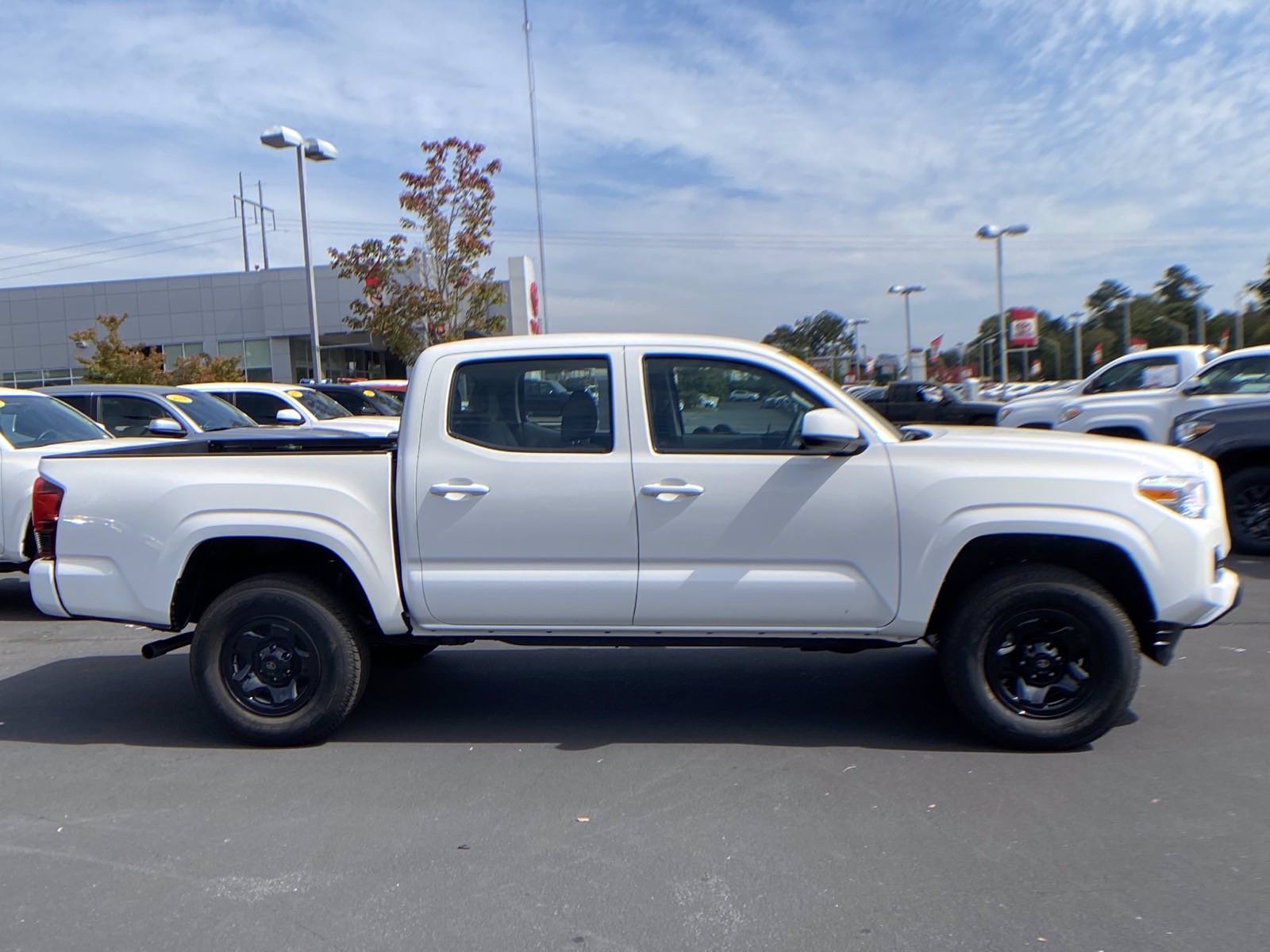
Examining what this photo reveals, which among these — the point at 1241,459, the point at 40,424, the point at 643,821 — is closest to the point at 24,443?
the point at 40,424

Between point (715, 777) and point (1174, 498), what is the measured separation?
2.36 metres

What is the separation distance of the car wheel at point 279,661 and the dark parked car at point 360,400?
46.2ft

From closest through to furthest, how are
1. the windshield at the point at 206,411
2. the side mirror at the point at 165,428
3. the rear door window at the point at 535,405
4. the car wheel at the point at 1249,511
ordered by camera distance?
the rear door window at the point at 535,405 < the car wheel at the point at 1249,511 < the side mirror at the point at 165,428 < the windshield at the point at 206,411

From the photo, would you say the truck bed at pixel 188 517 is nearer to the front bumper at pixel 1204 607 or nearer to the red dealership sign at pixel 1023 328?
the front bumper at pixel 1204 607

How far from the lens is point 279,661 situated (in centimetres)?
562

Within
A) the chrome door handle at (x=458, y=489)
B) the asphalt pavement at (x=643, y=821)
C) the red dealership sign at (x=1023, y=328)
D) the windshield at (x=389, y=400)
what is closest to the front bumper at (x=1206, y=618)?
the asphalt pavement at (x=643, y=821)

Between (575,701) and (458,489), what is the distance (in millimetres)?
1662

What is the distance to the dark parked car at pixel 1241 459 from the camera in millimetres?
10047

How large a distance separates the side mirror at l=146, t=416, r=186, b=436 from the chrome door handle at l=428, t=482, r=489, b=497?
285 inches

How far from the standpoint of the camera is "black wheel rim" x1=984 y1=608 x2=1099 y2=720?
5191 mm

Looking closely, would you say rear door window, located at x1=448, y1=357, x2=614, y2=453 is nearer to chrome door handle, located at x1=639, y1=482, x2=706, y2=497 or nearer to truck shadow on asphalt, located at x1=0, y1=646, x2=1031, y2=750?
chrome door handle, located at x1=639, y1=482, x2=706, y2=497

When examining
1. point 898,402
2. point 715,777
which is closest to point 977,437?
point 715,777

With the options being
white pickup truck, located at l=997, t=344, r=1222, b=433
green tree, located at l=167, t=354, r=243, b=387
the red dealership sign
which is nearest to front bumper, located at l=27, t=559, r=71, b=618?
white pickup truck, located at l=997, t=344, r=1222, b=433

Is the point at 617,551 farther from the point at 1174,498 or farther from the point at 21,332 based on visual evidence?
the point at 21,332
